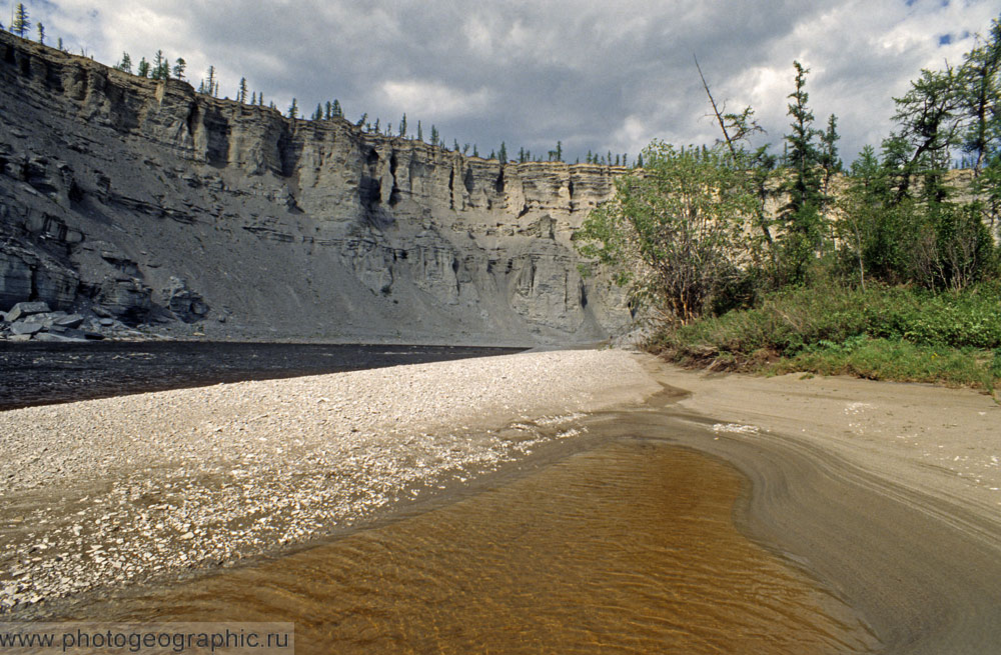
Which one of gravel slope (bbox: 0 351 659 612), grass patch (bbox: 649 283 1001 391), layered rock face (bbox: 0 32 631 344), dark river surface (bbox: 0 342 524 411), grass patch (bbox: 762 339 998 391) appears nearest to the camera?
gravel slope (bbox: 0 351 659 612)

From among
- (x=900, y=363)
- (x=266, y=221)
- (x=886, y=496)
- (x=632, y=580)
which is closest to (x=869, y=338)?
(x=900, y=363)

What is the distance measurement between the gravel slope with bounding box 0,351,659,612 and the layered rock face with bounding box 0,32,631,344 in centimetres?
3963

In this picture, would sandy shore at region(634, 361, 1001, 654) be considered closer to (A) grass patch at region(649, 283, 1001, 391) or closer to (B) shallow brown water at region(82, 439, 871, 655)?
(B) shallow brown water at region(82, 439, 871, 655)

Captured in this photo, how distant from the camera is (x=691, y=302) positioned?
18359mm

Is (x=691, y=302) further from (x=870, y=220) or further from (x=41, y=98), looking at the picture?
(x=41, y=98)

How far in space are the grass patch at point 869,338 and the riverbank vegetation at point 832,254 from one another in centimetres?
3

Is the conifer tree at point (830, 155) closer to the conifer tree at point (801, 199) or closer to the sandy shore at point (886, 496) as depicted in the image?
the conifer tree at point (801, 199)

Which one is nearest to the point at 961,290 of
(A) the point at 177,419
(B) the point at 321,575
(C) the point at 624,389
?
(C) the point at 624,389

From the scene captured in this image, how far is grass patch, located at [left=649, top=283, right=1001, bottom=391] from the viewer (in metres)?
8.20

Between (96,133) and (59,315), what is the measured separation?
95.9 feet

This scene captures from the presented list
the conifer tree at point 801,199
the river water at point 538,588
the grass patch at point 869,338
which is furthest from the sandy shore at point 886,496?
the conifer tree at point 801,199

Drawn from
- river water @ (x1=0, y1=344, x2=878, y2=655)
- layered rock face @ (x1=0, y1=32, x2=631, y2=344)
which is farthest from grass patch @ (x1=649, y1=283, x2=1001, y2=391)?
layered rock face @ (x1=0, y1=32, x2=631, y2=344)

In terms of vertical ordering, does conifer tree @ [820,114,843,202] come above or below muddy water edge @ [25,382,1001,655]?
above

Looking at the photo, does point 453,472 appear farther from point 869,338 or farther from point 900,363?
point 869,338
